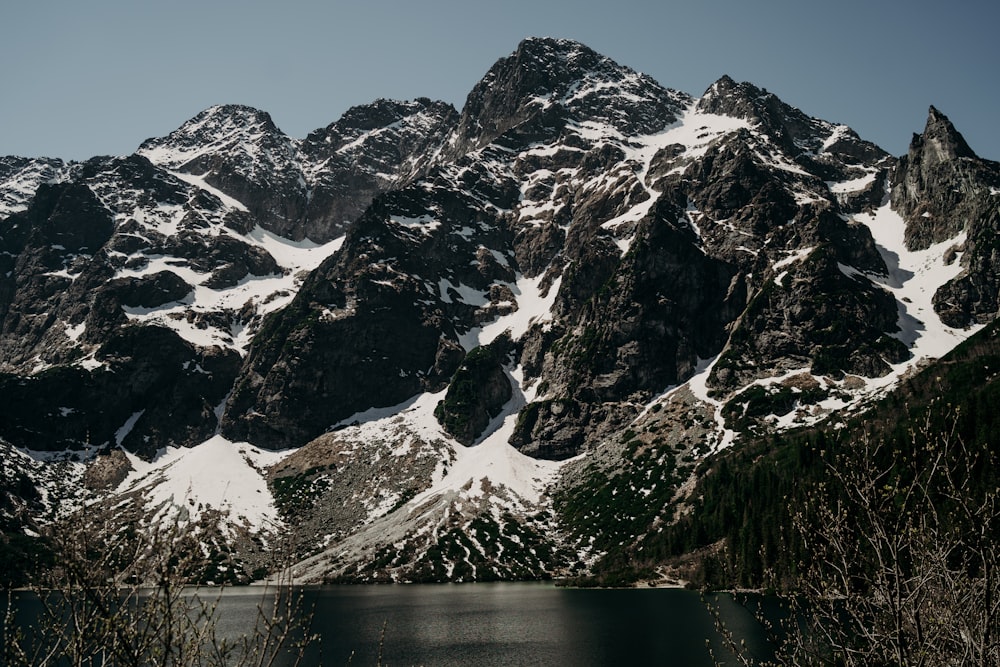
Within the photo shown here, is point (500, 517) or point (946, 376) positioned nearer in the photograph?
point (946, 376)

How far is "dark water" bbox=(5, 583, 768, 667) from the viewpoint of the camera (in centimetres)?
6091

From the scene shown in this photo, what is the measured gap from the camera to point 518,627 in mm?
81812

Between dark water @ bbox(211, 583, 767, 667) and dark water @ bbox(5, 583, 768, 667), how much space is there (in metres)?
0.12

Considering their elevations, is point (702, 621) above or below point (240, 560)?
above

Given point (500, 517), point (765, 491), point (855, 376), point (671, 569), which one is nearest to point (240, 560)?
point (500, 517)

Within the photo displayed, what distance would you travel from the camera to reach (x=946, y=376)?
15612cm

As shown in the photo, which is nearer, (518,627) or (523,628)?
(523,628)

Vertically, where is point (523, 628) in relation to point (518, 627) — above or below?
above

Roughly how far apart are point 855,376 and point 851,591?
202 meters

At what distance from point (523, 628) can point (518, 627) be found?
4.12 feet

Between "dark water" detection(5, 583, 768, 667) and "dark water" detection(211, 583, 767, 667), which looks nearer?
"dark water" detection(5, 583, 768, 667)

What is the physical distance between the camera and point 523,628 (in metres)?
80.8

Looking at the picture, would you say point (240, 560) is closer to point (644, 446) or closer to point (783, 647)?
point (644, 446)

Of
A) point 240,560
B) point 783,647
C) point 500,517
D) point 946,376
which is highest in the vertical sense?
point 946,376
